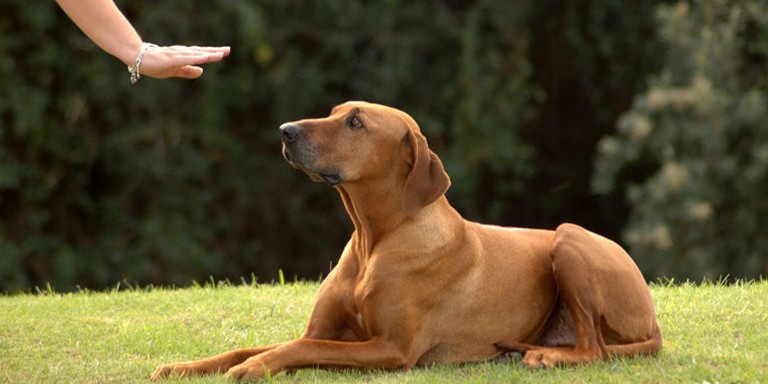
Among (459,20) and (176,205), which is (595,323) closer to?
(176,205)

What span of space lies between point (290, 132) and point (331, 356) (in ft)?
3.36

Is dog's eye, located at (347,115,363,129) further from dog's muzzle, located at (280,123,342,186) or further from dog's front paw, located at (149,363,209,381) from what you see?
dog's front paw, located at (149,363,209,381)

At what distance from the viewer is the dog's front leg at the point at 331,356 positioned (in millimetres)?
5922

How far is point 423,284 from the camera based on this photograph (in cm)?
616

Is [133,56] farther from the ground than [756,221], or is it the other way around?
[133,56]

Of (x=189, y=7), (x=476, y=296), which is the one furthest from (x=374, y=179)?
(x=189, y=7)

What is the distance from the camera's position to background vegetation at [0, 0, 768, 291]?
15086mm

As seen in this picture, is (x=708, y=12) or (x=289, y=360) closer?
(x=289, y=360)

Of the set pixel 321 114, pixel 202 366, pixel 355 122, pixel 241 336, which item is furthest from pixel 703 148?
pixel 202 366

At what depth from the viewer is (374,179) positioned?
611 centimetres

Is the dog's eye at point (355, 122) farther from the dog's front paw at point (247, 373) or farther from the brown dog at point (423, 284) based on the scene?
the dog's front paw at point (247, 373)

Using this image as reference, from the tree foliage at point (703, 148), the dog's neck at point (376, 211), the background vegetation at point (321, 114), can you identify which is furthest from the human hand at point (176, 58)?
the tree foliage at point (703, 148)

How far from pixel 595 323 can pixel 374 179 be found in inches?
50.2

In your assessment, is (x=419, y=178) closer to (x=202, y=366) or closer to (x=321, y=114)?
(x=202, y=366)
